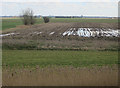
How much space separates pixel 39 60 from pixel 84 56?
3.92 meters

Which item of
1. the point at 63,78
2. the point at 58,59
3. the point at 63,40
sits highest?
the point at 63,78

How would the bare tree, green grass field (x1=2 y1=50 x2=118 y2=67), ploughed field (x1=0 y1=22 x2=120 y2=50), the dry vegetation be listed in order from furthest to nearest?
the bare tree, ploughed field (x1=0 y1=22 x2=120 y2=50), green grass field (x1=2 y1=50 x2=118 y2=67), the dry vegetation

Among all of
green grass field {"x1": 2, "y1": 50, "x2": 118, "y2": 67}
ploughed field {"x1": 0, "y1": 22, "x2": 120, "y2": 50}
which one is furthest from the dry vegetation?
ploughed field {"x1": 0, "y1": 22, "x2": 120, "y2": 50}

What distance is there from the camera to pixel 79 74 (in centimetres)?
987

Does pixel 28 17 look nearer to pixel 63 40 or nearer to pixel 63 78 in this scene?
pixel 63 40

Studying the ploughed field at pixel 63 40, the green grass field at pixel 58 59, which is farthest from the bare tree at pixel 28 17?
the green grass field at pixel 58 59

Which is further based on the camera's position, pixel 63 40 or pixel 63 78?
pixel 63 40

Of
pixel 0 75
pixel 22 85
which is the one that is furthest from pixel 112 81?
pixel 0 75

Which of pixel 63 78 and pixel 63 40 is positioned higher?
pixel 63 78

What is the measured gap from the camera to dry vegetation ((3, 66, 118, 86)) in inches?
368

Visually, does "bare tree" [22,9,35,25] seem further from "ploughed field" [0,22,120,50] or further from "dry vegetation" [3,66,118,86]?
"dry vegetation" [3,66,118,86]

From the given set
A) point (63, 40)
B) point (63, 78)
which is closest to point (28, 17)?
point (63, 40)

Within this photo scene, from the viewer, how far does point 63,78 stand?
9570mm

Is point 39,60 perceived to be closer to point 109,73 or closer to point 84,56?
point 84,56
